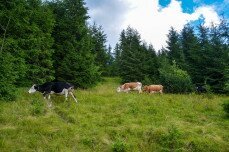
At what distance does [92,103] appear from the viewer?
21.8 m

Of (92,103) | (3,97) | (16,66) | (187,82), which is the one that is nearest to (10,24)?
(16,66)

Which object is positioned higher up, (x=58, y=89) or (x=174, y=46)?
(x=174, y=46)

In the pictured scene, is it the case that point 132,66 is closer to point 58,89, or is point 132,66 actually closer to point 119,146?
point 58,89

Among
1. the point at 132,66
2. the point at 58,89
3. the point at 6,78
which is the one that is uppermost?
the point at 132,66

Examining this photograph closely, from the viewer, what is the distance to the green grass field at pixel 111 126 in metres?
15.4

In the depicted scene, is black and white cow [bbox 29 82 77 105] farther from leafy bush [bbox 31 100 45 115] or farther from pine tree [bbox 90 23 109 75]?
pine tree [bbox 90 23 109 75]

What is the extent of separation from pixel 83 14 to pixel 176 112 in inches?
847

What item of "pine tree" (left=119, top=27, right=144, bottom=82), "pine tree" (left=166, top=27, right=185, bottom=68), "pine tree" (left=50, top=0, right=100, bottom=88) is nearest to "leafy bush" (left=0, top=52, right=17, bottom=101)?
"pine tree" (left=50, top=0, right=100, bottom=88)

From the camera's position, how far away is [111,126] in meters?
17.5

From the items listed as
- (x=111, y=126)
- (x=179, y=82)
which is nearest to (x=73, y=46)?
(x=179, y=82)

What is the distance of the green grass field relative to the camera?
50.5 ft

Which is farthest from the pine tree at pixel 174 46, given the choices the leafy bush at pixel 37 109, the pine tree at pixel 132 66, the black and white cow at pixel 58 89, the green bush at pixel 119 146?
the green bush at pixel 119 146

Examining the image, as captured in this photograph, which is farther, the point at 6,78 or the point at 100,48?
the point at 100,48

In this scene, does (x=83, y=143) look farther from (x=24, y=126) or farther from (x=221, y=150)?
(x=221, y=150)
